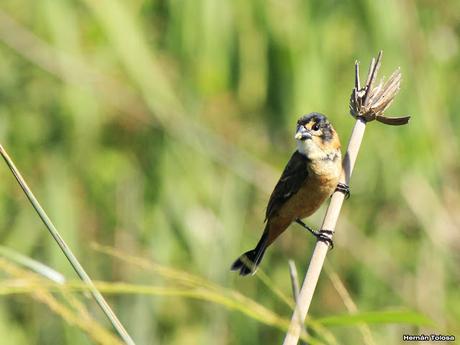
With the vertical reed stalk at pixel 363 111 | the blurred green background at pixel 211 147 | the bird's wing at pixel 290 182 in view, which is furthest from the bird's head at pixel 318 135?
the vertical reed stalk at pixel 363 111

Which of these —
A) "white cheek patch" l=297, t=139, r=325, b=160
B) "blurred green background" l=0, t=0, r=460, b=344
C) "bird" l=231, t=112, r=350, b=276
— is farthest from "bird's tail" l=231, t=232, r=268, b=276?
"blurred green background" l=0, t=0, r=460, b=344

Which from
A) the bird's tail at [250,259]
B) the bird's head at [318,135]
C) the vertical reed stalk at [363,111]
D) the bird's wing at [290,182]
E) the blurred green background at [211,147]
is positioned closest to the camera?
the vertical reed stalk at [363,111]

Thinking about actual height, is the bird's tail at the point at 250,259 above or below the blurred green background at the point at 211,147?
below

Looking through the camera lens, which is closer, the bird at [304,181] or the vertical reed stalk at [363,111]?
the vertical reed stalk at [363,111]

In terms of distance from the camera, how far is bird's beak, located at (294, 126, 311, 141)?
3.39 m

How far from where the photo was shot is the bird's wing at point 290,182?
11.7 feet

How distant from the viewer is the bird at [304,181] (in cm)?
340

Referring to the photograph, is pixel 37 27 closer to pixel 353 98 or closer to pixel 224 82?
pixel 224 82

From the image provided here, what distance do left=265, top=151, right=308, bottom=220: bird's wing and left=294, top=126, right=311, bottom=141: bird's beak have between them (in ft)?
0.56

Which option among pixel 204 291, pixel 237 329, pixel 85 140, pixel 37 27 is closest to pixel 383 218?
pixel 237 329

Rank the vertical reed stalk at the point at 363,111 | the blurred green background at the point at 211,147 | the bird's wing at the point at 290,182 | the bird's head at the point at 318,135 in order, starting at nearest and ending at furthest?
the vertical reed stalk at the point at 363,111
the bird's head at the point at 318,135
the bird's wing at the point at 290,182
the blurred green background at the point at 211,147

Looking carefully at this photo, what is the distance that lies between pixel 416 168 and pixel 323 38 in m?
0.80

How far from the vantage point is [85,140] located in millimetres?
4809

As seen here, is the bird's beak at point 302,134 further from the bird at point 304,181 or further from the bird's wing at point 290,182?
the bird's wing at point 290,182
